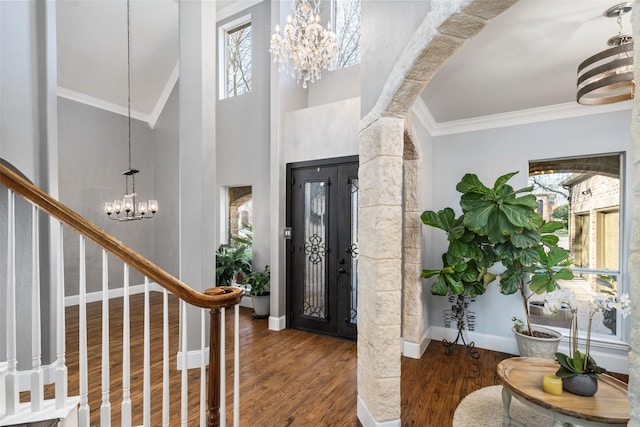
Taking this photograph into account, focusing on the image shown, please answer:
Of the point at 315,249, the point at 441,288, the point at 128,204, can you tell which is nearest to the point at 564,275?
the point at 441,288

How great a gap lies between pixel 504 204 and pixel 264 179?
3.66m

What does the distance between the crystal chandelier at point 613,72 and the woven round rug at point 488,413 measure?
2.48m

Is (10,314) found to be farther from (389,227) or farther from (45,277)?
(389,227)

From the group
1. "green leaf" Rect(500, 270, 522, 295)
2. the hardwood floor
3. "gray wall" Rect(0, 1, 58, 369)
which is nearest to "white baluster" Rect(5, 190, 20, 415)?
the hardwood floor

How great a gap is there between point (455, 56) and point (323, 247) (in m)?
2.77

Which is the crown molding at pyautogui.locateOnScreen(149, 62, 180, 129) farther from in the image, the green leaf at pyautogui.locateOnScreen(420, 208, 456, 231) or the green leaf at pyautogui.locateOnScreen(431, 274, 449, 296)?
the green leaf at pyautogui.locateOnScreen(431, 274, 449, 296)

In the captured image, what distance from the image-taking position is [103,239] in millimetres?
1573

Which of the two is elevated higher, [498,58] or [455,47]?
[498,58]

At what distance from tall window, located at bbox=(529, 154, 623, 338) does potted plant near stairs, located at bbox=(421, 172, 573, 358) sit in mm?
406

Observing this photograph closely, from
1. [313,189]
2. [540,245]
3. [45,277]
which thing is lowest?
[45,277]

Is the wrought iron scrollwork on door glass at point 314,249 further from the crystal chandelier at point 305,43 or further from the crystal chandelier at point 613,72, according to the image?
the crystal chandelier at point 613,72

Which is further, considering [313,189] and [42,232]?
[313,189]

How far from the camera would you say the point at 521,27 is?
228 cm

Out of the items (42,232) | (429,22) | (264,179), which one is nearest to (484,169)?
(429,22)
